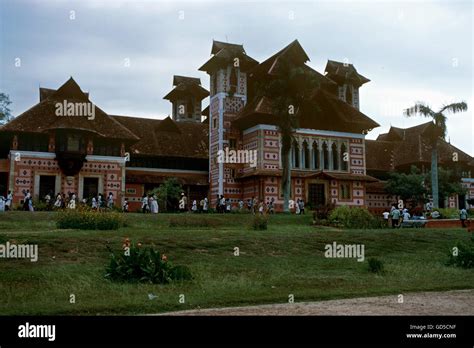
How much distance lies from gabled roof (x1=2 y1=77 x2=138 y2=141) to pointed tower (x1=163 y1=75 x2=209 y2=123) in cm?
1872

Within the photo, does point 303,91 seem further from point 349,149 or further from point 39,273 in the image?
point 39,273

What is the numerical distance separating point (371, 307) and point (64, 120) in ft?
116

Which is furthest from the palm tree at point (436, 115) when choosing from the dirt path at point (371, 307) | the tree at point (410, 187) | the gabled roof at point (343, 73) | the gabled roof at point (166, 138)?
the dirt path at point (371, 307)

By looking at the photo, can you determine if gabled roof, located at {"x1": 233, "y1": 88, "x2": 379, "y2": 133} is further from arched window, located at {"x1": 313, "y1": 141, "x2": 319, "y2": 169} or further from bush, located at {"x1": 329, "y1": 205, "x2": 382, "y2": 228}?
bush, located at {"x1": 329, "y1": 205, "x2": 382, "y2": 228}

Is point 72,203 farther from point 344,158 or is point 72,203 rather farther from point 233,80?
point 344,158

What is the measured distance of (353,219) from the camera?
29125 mm

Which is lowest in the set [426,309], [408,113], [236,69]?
[426,309]

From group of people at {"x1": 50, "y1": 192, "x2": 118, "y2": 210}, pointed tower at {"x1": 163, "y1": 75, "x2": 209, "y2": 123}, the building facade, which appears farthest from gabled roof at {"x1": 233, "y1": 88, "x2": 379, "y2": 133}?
pointed tower at {"x1": 163, "y1": 75, "x2": 209, "y2": 123}

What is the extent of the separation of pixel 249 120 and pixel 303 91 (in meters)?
7.43

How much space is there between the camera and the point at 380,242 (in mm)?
20953

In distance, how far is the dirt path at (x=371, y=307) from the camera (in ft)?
29.6

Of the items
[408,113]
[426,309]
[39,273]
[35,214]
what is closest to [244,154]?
[408,113]

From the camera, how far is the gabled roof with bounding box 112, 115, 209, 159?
46991 mm

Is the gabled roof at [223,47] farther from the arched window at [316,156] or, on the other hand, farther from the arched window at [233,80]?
the arched window at [316,156]
